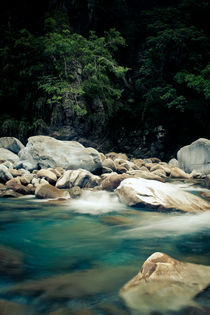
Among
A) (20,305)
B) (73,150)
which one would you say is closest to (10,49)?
(73,150)

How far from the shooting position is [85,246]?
3184 millimetres

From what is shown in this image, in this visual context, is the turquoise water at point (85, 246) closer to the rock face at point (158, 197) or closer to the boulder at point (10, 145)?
the rock face at point (158, 197)

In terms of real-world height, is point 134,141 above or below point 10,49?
below

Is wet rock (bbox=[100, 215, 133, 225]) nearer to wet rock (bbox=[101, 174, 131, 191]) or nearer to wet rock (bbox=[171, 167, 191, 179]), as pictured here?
wet rock (bbox=[101, 174, 131, 191])

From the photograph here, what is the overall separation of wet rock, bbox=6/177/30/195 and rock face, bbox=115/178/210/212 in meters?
2.56

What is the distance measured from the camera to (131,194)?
4840 mm

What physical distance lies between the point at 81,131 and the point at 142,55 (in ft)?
20.8

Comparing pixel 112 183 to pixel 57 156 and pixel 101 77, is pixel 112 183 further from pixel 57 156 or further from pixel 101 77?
pixel 101 77

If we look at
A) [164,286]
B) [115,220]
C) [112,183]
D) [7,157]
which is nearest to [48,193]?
[112,183]

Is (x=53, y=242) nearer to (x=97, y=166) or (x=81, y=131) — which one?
Result: (x=97, y=166)

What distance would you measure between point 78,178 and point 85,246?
12.2 ft

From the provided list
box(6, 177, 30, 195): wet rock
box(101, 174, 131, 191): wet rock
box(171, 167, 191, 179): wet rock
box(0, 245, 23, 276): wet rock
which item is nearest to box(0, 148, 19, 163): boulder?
box(6, 177, 30, 195): wet rock

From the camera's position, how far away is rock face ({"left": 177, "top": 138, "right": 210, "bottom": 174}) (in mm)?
9816

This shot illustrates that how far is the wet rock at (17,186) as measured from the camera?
20.6 feet
